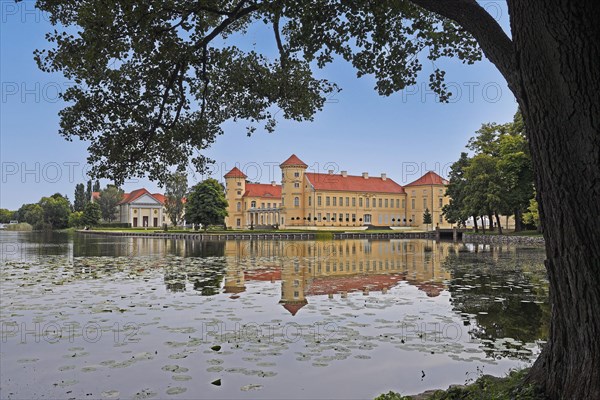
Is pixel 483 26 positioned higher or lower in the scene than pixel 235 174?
lower

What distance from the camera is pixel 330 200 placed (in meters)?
75.2

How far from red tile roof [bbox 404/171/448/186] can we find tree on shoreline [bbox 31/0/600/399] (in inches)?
2942

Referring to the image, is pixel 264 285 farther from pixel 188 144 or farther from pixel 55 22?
pixel 55 22

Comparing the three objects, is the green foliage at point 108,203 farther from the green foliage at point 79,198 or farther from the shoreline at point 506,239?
the shoreline at point 506,239

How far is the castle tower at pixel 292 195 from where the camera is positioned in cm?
7262

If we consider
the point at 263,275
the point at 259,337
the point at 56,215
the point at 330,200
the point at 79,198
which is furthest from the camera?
the point at 79,198

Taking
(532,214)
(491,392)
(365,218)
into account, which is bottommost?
(491,392)

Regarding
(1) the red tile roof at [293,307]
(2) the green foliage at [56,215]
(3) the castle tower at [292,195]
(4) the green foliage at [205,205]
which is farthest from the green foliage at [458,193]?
(2) the green foliage at [56,215]

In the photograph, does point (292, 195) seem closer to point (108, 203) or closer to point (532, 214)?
point (108, 203)

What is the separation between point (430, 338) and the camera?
6.17 m

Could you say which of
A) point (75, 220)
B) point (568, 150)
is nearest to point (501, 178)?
point (568, 150)

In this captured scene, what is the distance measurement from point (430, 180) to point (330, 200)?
18011 mm

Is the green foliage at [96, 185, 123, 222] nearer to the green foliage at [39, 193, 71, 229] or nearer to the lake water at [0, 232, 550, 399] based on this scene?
the green foliage at [39, 193, 71, 229]

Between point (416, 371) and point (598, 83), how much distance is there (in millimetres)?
3497
